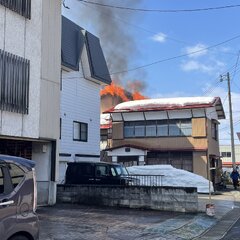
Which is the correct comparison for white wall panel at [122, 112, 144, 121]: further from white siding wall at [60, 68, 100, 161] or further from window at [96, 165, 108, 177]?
window at [96, 165, 108, 177]

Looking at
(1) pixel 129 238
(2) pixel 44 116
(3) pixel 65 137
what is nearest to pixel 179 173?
(3) pixel 65 137

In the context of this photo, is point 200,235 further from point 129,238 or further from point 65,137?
point 65,137

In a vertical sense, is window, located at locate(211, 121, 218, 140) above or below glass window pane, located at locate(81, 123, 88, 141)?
above

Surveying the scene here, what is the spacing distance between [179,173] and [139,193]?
413 inches

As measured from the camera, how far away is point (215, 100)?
35625mm

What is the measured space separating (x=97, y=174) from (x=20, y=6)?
28.7ft

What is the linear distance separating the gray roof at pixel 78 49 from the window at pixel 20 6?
783cm

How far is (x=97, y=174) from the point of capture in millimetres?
21125

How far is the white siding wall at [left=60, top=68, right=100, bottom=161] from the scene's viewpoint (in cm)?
→ 2566

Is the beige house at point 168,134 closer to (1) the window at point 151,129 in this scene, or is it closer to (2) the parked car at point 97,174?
(1) the window at point 151,129

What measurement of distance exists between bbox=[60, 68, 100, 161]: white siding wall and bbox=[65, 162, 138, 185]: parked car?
3.51m

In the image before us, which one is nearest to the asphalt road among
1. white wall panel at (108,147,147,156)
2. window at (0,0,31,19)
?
window at (0,0,31,19)

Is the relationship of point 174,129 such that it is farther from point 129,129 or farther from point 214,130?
point 214,130

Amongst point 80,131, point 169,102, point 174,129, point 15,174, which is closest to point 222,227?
point 15,174
